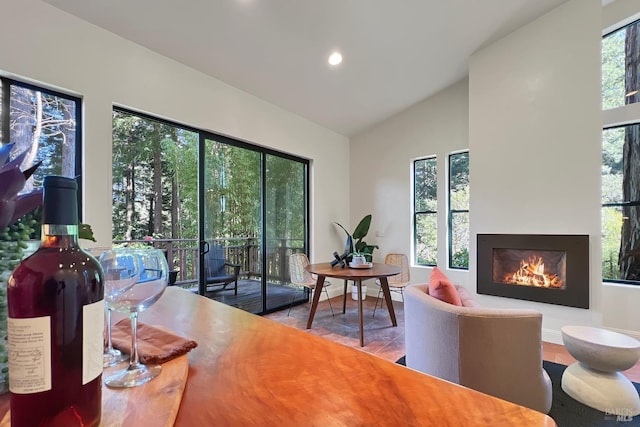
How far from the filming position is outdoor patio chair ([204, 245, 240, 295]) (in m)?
3.50

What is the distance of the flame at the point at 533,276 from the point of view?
10.9 ft

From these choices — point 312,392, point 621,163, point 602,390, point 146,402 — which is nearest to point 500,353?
point 602,390

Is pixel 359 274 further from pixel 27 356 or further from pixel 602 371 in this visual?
pixel 27 356

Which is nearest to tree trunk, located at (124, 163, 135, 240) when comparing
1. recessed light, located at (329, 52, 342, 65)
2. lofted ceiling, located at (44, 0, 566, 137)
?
lofted ceiling, located at (44, 0, 566, 137)

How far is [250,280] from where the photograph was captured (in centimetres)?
412

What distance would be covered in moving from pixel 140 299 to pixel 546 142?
4.05 m

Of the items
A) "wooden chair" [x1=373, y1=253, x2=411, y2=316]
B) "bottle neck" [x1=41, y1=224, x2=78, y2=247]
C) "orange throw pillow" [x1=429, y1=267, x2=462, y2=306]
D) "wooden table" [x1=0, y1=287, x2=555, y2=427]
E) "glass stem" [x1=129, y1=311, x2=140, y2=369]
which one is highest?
"bottle neck" [x1=41, y1=224, x2=78, y2=247]

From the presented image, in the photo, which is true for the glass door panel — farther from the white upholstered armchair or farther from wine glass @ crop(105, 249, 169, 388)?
wine glass @ crop(105, 249, 169, 388)

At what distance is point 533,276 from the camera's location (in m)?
3.44

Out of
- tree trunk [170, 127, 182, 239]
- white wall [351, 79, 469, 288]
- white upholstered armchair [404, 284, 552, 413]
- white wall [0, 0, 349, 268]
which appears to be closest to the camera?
white upholstered armchair [404, 284, 552, 413]

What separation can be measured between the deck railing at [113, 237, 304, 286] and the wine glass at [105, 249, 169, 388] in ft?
9.64

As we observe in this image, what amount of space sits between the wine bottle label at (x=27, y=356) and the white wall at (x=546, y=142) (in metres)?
4.08

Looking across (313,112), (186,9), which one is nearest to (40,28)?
(186,9)

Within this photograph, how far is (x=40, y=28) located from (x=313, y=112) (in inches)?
120
